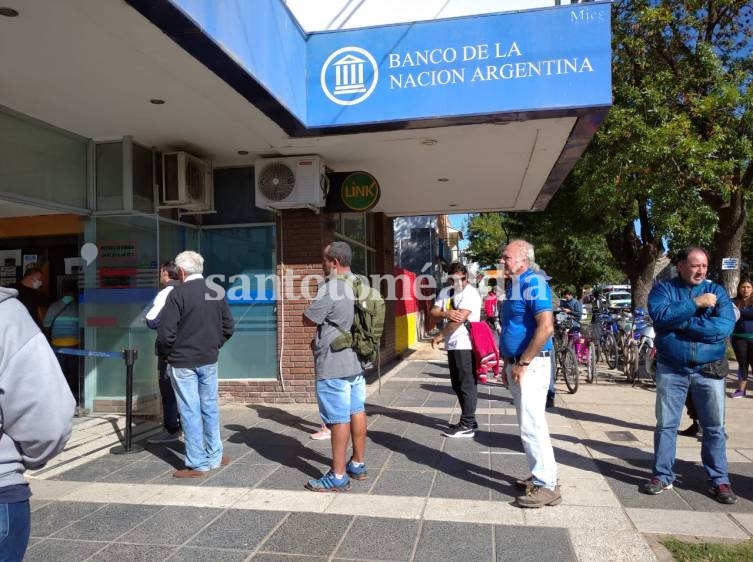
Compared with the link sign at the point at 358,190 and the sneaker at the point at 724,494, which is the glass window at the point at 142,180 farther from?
the sneaker at the point at 724,494

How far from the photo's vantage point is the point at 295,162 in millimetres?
7629

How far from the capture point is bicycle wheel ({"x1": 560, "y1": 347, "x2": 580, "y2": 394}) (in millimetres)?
8984

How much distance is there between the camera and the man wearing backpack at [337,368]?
4.50 m

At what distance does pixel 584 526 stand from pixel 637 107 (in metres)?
10.1

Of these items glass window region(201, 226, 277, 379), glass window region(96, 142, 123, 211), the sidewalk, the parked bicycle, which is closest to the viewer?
the sidewalk

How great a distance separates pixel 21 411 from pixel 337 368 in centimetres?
279

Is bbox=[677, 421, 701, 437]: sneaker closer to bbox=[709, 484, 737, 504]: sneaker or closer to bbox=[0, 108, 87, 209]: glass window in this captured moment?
bbox=[709, 484, 737, 504]: sneaker

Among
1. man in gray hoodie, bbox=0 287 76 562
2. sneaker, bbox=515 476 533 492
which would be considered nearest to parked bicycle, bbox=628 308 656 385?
sneaker, bbox=515 476 533 492

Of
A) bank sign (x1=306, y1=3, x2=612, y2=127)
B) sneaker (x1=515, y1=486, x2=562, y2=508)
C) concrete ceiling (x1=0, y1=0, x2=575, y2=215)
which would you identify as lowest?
sneaker (x1=515, y1=486, x2=562, y2=508)

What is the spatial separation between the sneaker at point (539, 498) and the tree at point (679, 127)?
8215 millimetres

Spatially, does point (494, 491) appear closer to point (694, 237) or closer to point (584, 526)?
point (584, 526)

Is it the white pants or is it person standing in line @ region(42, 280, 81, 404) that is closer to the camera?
the white pants

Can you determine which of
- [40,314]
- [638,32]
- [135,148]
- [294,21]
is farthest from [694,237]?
[40,314]

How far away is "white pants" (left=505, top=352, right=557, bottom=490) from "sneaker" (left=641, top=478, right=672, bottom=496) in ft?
2.64
